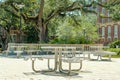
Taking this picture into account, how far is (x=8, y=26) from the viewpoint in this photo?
47688 millimetres

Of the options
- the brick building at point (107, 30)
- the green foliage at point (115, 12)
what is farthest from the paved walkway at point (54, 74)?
the brick building at point (107, 30)

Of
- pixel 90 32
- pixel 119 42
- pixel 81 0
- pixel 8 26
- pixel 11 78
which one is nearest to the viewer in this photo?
pixel 11 78

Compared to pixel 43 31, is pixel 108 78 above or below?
below

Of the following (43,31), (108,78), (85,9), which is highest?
(85,9)

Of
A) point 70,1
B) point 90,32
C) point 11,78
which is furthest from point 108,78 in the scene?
point 90,32

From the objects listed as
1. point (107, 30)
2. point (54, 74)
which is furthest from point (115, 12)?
point (107, 30)

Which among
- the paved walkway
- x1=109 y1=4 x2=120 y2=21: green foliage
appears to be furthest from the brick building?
the paved walkway

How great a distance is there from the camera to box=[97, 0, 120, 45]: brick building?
68562mm

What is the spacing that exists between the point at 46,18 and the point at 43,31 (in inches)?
64.5

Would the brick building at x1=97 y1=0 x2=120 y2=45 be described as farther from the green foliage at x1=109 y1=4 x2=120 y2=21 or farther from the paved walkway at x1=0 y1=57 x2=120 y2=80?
the paved walkway at x1=0 y1=57 x2=120 y2=80

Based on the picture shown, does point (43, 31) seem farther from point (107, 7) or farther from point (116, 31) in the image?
point (116, 31)

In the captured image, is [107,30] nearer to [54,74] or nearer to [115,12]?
[115,12]

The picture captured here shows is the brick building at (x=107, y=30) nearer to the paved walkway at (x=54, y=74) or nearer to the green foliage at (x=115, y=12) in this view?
the green foliage at (x=115, y=12)

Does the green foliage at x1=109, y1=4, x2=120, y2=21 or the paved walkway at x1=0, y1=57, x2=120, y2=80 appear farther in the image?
the green foliage at x1=109, y1=4, x2=120, y2=21
